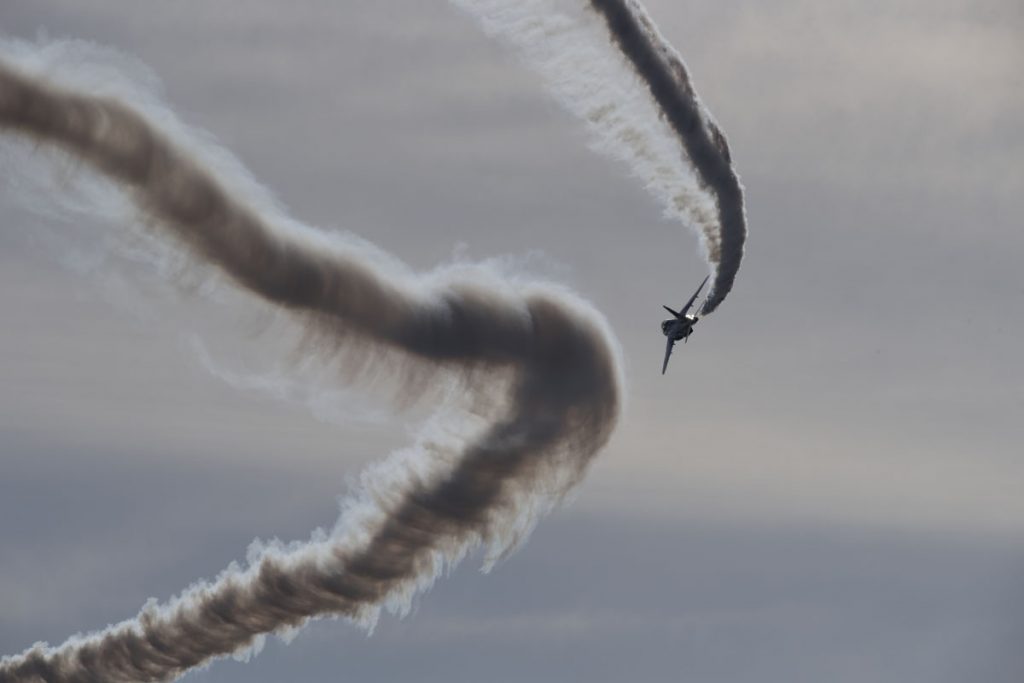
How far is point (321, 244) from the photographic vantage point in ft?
243

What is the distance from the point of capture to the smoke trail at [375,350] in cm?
6869

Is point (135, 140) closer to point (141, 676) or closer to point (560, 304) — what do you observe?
point (560, 304)

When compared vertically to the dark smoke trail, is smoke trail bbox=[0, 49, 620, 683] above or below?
below

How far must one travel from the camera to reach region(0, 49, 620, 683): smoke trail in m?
68.7

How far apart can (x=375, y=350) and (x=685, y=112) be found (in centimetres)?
1293

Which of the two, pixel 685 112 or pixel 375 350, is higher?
pixel 685 112

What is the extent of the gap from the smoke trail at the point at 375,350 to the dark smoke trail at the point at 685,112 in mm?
6327

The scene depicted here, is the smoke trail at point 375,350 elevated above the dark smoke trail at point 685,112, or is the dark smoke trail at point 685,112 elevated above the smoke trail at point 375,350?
the dark smoke trail at point 685,112

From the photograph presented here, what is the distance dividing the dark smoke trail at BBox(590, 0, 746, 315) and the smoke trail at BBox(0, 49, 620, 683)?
6.33 m

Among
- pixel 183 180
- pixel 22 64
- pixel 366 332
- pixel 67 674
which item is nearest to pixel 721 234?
pixel 366 332

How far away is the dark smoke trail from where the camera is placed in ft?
243

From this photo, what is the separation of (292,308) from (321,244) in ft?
7.61

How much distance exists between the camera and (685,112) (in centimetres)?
7719

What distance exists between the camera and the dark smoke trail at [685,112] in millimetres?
74062
